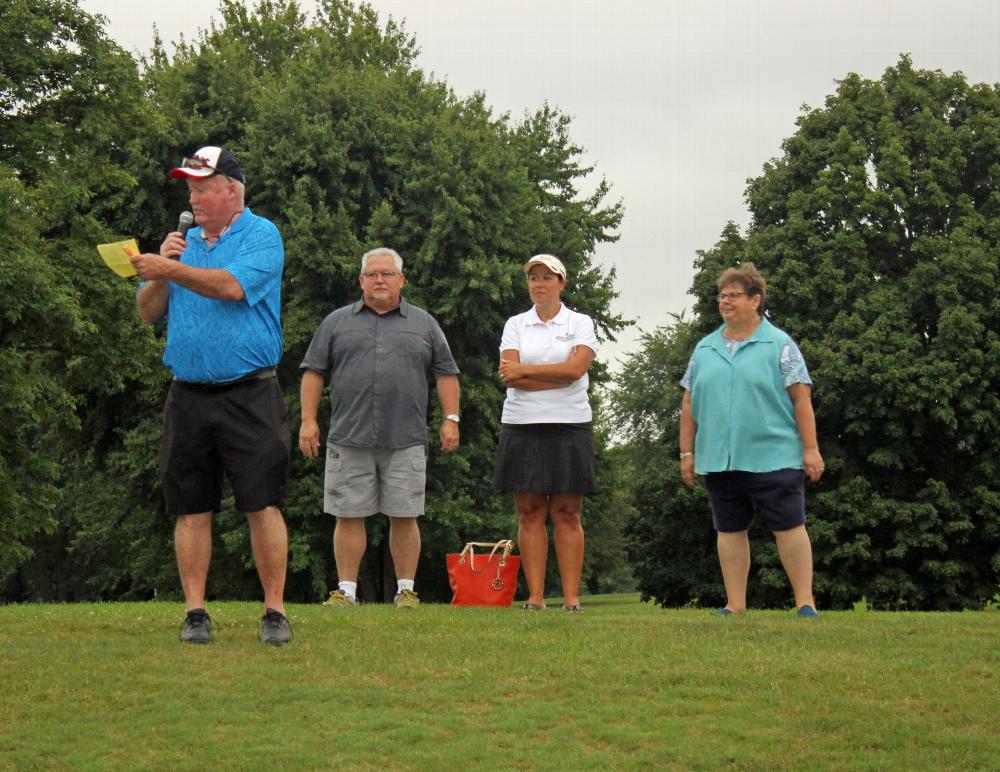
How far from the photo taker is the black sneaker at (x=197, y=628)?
7.60m

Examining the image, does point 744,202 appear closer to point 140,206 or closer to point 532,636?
point 140,206

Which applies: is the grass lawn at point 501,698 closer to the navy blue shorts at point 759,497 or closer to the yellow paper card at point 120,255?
the navy blue shorts at point 759,497

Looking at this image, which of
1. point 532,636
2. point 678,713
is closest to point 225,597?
point 532,636

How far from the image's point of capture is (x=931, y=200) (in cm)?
3198

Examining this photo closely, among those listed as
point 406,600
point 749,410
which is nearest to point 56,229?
point 406,600

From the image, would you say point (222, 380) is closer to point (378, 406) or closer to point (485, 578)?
point (378, 406)

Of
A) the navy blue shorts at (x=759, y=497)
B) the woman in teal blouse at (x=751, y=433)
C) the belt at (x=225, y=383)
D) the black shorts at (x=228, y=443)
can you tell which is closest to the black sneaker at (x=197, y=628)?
the black shorts at (x=228, y=443)

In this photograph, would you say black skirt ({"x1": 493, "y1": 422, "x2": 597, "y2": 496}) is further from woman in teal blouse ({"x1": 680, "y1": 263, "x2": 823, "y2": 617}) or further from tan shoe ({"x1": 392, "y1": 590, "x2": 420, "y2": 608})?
→ tan shoe ({"x1": 392, "y1": 590, "x2": 420, "y2": 608})

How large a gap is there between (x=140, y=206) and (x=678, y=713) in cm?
2550

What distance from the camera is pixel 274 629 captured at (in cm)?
762

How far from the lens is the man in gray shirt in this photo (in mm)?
10664

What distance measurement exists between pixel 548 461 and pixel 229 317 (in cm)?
351

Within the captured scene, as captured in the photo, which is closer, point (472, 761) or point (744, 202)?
point (472, 761)

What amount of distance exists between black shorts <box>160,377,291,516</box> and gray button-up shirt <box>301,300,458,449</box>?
3054 millimetres
